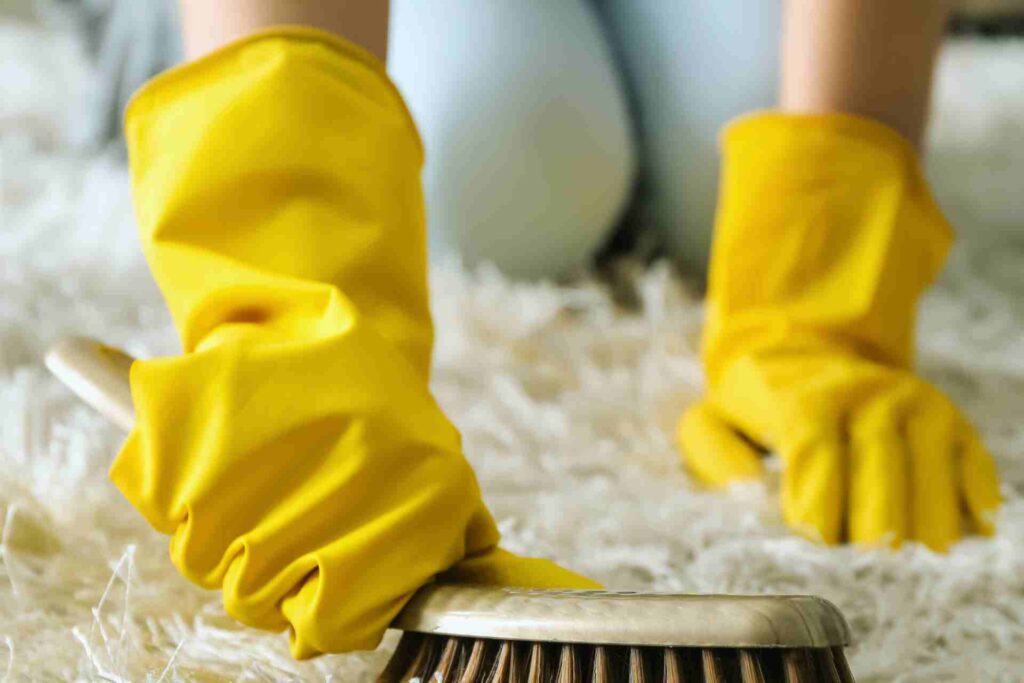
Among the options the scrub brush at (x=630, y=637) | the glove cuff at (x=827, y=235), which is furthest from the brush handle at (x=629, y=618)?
the glove cuff at (x=827, y=235)

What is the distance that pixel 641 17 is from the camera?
0.93m

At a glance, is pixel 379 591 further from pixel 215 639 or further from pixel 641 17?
pixel 641 17

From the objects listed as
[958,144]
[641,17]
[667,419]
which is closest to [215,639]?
[667,419]

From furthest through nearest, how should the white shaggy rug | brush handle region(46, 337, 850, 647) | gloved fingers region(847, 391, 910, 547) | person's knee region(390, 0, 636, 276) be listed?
person's knee region(390, 0, 636, 276) < gloved fingers region(847, 391, 910, 547) < the white shaggy rug < brush handle region(46, 337, 850, 647)

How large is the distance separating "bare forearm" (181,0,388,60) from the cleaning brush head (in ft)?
0.72

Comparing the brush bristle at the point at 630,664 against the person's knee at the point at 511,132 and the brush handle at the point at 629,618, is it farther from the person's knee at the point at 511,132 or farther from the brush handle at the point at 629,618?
the person's knee at the point at 511,132

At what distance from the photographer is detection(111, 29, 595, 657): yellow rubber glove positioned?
1.02ft

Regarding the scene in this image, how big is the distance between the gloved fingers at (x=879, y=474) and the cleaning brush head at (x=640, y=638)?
A: 0.20 m

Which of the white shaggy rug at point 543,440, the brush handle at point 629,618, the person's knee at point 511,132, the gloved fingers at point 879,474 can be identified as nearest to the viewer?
the brush handle at point 629,618

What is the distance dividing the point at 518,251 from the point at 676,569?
17.0 inches

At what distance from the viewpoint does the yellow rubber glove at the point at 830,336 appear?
1.70 ft

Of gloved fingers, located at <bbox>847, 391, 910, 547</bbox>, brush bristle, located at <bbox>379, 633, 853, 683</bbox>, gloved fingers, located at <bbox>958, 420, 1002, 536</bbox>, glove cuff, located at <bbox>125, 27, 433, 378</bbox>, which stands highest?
glove cuff, located at <bbox>125, 27, 433, 378</bbox>

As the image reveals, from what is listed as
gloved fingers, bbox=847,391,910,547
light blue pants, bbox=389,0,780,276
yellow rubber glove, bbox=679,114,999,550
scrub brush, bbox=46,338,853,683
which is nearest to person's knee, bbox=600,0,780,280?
light blue pants, bbox=389,0,780,276

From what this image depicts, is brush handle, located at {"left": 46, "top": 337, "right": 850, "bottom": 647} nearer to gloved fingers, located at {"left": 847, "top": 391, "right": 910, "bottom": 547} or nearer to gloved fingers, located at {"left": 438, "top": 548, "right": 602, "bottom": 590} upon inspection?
gloved fingers, located at {"left": 438, "top": 548, "right": 602, "bottom": 590}
